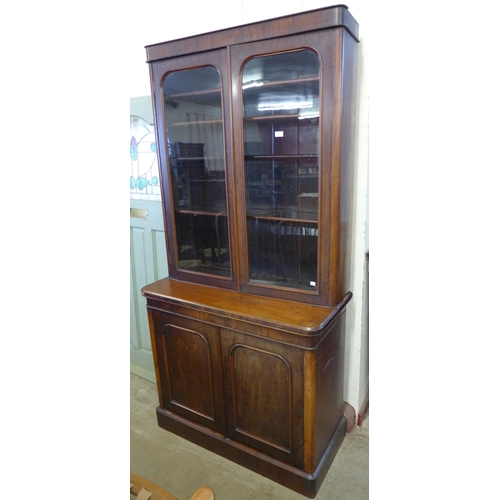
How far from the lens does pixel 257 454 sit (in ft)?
5.57

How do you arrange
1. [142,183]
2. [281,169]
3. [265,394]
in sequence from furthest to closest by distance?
[142,183], [281,169], [265,394]

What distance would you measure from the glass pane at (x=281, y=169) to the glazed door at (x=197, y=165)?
0.12 meters

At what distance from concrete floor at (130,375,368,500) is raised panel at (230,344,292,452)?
20 centimetres

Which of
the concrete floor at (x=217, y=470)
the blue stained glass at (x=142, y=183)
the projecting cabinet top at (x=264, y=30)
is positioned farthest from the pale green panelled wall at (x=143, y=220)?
the concrete floor at (x=217, y=470)

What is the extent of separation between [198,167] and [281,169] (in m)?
0.45

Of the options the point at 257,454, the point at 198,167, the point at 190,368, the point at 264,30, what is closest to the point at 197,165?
the point at 198,167

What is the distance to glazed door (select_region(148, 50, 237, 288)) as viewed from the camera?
1667 mm

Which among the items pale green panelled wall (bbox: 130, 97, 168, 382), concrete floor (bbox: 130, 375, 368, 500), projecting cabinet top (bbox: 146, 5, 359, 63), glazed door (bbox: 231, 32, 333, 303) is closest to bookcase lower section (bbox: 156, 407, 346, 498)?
concrete floor (bbox: 130, 375, 368, 500)

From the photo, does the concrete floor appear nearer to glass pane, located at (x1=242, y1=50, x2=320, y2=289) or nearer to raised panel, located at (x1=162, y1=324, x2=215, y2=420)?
raised panel, located at (x1=162, y1=324, x2=215, y2=420)

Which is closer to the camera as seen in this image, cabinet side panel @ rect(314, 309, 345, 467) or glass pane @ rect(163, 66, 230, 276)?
cabinet side panel @ rect(314, 309, 345, 467)

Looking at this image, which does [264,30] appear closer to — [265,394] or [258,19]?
[258,19]

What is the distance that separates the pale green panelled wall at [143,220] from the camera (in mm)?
2074
